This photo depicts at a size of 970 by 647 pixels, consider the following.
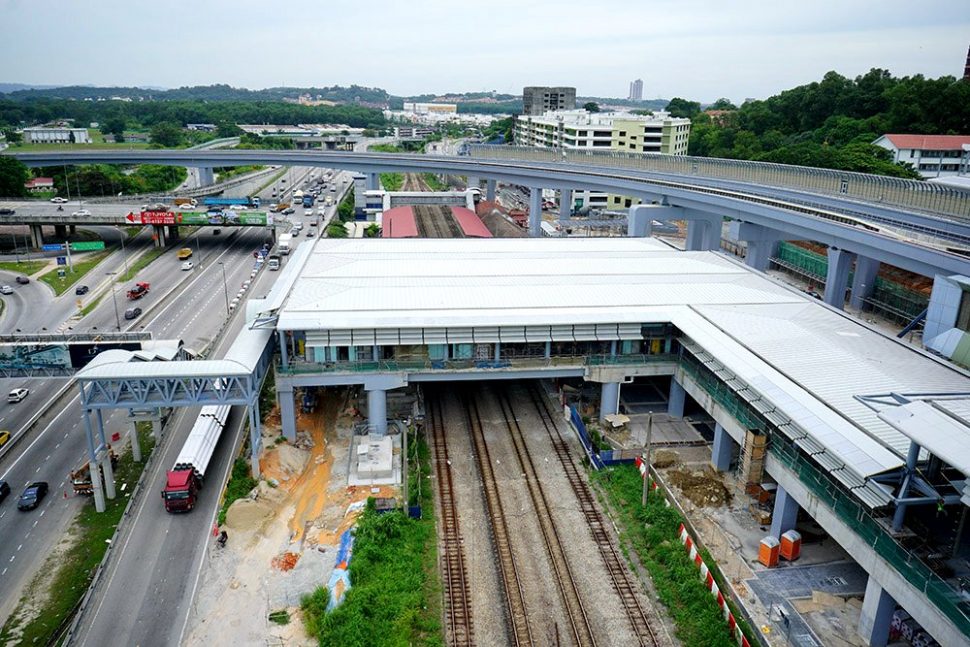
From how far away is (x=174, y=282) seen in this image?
67.8 m

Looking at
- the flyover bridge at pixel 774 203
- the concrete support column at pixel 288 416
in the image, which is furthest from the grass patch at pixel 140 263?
the concrete support column at pixel 288 416

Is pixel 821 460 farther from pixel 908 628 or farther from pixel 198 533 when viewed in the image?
pixel 198 533

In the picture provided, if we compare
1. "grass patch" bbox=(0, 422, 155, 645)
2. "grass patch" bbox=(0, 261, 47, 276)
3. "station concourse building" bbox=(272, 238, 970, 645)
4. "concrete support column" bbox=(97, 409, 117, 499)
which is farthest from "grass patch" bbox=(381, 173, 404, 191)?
"grass patch" bbox=(0, 422, 155, 645)

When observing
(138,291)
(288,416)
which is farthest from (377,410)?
(138,291)

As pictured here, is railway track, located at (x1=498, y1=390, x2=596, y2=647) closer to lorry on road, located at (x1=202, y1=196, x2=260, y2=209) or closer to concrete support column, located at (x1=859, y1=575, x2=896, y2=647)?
concrete support column, located at (x1=859, y1=575, x2=896, y2=647)

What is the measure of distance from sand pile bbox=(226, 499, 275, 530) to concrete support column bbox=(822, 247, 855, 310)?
1483 inches

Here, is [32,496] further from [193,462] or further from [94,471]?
[193,462]

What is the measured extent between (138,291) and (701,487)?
176ft

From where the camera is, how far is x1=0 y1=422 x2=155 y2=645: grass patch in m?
23.5

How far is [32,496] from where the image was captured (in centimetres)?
3025

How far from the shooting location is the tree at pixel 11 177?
315ft

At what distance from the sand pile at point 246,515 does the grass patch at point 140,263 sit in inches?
1915

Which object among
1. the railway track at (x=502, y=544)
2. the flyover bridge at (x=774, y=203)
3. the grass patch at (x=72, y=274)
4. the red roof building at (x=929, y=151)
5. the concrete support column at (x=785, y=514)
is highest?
the red roof building at (x=929, y=151)

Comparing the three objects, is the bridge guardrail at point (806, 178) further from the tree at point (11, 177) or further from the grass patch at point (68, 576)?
the tree at point (11, 177)
